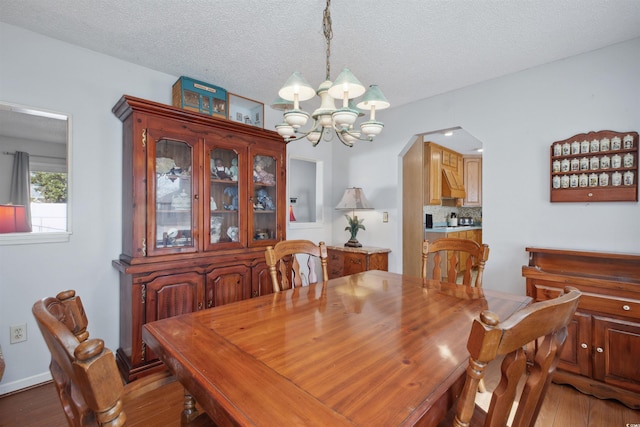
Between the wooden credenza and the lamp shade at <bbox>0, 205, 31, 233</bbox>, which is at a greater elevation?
the lamp shade at <bbox>0, 205, 31, 233</bbox>

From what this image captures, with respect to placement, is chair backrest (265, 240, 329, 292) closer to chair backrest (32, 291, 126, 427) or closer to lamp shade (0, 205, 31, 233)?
chair backrest (32, 291, 126, 427)

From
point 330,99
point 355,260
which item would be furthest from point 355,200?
point 330,99

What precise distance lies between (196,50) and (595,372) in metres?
3.59

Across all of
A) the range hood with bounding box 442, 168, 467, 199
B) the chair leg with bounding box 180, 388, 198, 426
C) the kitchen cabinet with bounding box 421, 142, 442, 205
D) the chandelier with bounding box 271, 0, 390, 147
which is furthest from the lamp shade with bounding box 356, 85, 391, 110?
the range hood with bounding box 442, 168, 467, 199

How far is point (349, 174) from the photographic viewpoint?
13.1 feet

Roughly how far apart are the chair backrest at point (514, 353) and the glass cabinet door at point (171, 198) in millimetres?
Result: 2228

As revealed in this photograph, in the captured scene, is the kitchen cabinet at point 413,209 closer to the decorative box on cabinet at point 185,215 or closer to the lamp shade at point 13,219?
the decorative box on cabinet at point 185,215

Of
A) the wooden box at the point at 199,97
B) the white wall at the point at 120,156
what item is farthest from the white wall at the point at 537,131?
the wooden box at the point at 199,97

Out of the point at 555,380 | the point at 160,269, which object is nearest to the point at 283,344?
the point at 160,269

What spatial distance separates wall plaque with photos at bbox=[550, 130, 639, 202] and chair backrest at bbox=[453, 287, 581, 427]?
2.09m

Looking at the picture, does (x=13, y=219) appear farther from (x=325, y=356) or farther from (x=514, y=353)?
(x=514, y=353)

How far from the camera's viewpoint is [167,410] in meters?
1.86

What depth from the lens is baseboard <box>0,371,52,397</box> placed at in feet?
6.57

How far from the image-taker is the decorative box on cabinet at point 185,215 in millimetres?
2164
